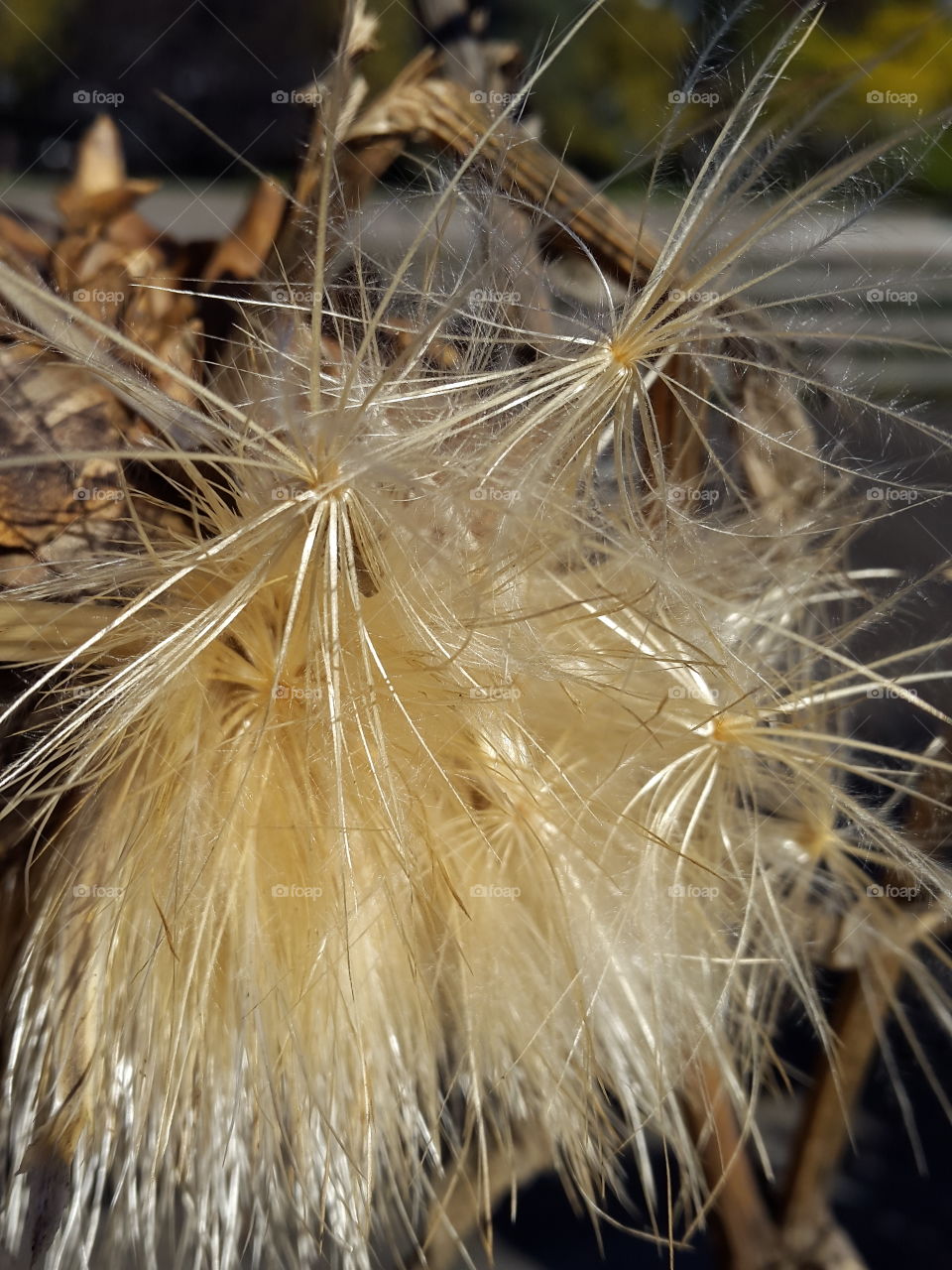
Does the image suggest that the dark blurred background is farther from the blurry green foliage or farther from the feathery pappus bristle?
the feathery pappus bristle

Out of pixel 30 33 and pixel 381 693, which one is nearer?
pixel 381 693

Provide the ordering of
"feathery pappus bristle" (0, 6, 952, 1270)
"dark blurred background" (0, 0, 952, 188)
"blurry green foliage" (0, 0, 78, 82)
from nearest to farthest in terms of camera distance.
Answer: "feathery pappus bristle" (0, 6, 952, 1270), "dark blurred background" (0, 0, 952, 188), "blurry green foliage" (0, 0, 78, 82)

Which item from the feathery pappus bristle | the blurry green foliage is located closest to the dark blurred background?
the blurry green foliage

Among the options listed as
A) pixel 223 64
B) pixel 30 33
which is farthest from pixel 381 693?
pixel 30 33

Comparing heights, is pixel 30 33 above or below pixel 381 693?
above

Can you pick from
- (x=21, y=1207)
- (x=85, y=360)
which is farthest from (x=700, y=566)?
(x=21, y=1207)

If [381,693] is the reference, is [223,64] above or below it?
above

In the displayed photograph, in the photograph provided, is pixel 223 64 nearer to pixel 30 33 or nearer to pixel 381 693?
pixel 30 33

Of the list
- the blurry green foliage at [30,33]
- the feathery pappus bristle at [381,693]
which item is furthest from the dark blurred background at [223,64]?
the feathery pappus bristle at [381,693]

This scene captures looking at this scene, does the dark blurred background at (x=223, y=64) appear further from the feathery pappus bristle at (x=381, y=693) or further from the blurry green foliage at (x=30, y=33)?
the feathery pappus bristle at (x=381, y=693)
